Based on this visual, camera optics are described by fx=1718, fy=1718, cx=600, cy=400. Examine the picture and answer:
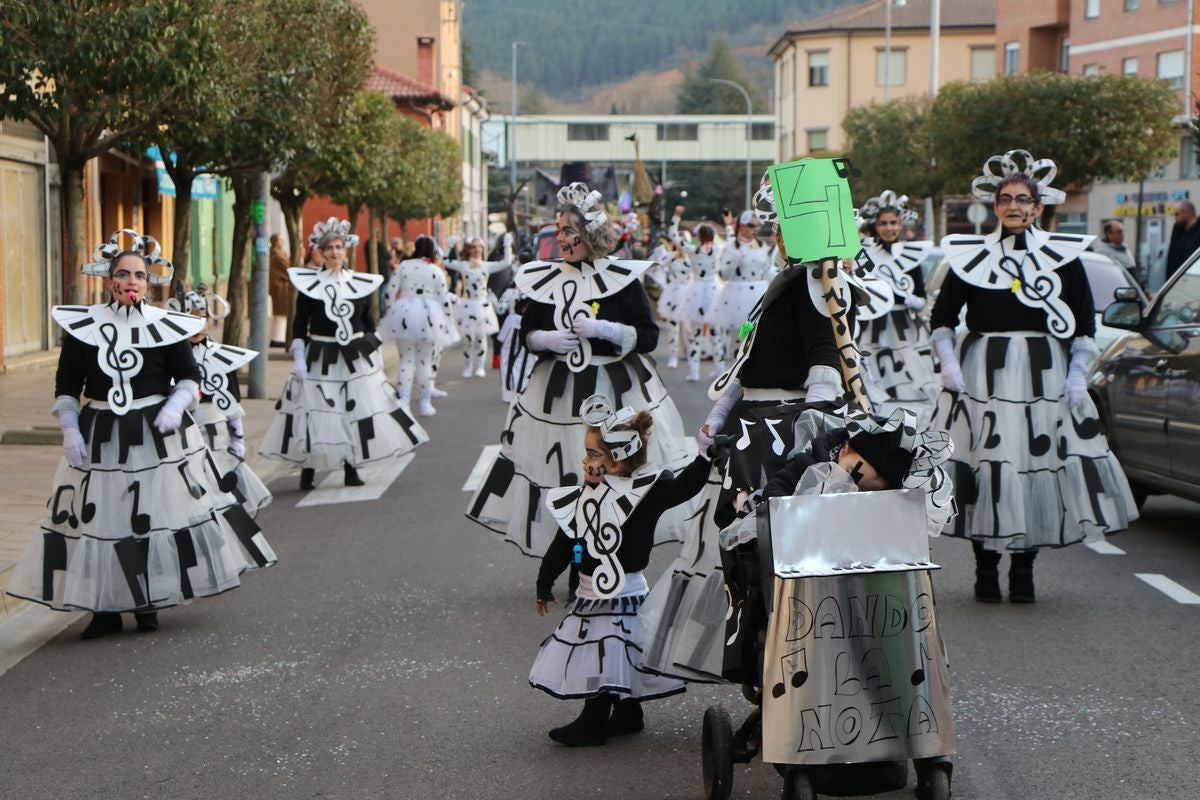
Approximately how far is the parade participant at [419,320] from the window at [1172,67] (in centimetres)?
4083

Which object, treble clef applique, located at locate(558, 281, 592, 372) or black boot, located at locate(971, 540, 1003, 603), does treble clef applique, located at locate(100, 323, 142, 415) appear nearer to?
treble clef applique, located at locate(558, 281, 592, 372)

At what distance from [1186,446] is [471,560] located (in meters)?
4.00

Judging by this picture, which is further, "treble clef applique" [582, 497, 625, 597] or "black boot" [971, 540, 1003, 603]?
"black boot" [971, 540, 1003, 603]

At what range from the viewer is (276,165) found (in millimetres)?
21094

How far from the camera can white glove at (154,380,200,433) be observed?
781 centimetres

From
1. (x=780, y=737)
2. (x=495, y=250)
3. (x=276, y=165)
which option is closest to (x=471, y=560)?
(x=780, y=737)

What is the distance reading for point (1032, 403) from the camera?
819cm

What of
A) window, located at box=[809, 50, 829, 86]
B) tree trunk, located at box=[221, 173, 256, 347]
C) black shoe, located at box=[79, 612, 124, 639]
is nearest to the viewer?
black shoe, located at box=[79, 612, 124, 639]

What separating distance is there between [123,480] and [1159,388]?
18.6 ft

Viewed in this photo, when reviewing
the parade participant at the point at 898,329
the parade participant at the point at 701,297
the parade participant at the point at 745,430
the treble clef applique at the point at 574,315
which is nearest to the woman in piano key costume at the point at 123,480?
the treble clef applique at the point at 574,315

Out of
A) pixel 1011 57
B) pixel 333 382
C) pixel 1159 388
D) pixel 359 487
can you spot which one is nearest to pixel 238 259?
pixel 359 487

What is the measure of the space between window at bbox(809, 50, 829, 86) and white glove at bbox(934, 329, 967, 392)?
81582 millimetres

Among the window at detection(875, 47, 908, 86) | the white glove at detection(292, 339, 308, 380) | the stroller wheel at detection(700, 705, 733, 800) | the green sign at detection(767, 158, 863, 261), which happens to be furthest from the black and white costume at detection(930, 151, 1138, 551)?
the window at detection(875, 47, 908, 86)

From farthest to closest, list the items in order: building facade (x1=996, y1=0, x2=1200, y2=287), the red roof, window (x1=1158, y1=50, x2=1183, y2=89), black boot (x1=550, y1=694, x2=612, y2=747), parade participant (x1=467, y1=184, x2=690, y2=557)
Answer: the red roof → window (x1=1158, y1=50, x2=1183, y2=89) → building facade (x1=996, y1=0, x2=1200, y2=287) → parade participant (x1=467, y1=184, x2=690, y2=557) → black boot (x1=550, y1=694, x2=612, y2=747)
